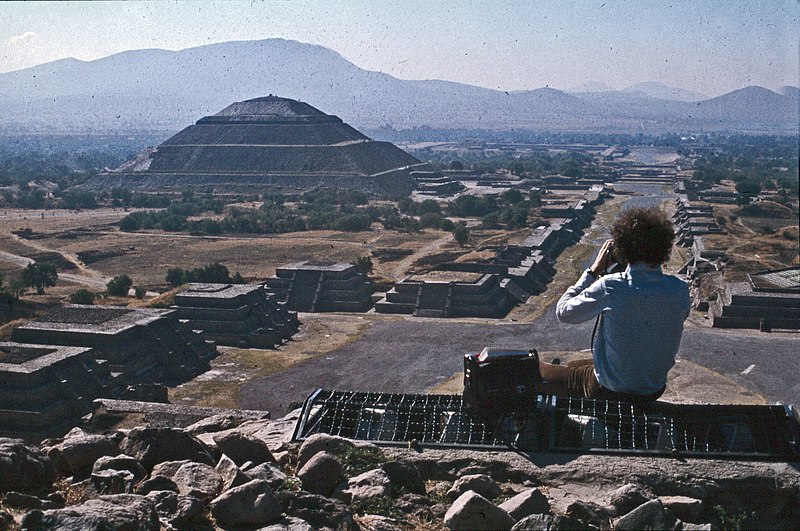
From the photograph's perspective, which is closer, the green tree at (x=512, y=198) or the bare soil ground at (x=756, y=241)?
the bare soil ground at (x=756, y=241)

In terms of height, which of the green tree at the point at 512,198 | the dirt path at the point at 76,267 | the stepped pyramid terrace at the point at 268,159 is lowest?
the dirt path at the point at 76,267

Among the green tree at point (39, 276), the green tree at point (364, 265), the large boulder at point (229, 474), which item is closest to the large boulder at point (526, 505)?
the large boulder at point (229, 474)

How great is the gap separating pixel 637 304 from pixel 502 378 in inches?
43.7

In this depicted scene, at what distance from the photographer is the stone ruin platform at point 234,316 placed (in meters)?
29.8

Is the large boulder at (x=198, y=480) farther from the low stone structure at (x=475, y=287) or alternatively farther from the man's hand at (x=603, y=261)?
the low stone structure at (x=475, y=287)

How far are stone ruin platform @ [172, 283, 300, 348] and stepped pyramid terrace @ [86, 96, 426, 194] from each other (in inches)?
2095

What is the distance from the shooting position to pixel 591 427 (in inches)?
242

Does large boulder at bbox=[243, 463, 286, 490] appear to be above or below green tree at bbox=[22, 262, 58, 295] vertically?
above

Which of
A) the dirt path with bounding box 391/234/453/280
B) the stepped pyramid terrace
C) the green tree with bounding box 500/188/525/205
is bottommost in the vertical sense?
the dirt path with bounding box 391/234/453/280

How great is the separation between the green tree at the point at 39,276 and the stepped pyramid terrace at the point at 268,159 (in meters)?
45.4

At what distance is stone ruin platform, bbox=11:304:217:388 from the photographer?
2480cm

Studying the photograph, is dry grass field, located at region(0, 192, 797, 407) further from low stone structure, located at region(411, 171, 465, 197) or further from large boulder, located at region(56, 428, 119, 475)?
low stone structure, located at region(411, 171, 465, 197)

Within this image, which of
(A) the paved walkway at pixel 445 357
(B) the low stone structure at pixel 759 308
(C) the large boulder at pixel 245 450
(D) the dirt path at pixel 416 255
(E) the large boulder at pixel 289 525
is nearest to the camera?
(E) the large boulder at pixel 289 525

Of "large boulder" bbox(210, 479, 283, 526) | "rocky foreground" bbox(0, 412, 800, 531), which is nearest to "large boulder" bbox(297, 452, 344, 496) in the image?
"rocky foreground" bbox(0, 412, 800, 531)
